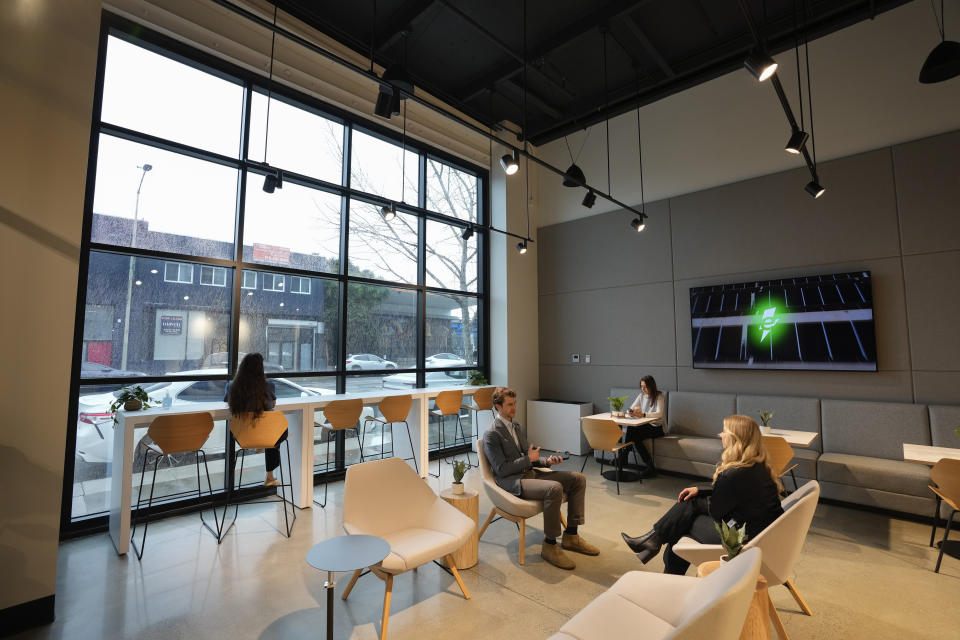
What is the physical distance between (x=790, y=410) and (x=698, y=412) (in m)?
0.95

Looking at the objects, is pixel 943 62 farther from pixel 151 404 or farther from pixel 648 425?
pixel 151 404

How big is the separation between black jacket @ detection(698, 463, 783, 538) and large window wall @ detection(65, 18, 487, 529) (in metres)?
4.18

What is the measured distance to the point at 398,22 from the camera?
15.9 ft

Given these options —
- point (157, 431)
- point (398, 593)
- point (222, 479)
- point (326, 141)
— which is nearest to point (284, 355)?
point (222, 479)

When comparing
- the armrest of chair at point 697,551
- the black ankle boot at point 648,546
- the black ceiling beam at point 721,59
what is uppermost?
the black ceiling beam at point 721,59

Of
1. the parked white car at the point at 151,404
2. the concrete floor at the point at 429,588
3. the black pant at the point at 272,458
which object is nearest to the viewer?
the concrete floor at the point at 429,588

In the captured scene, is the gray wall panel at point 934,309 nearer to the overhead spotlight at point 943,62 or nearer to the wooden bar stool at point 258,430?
the overhead spotlight at point 943,62

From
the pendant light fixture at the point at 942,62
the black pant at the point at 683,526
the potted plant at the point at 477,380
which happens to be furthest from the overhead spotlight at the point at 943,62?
the potted plant at the point at 477,380

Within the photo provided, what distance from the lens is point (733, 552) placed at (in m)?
1.89

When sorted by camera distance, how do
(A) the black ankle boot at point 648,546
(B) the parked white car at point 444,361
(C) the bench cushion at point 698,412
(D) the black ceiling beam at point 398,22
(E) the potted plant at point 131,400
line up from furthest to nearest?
1. (B) the parked white car at point 444,361
2. (C) the bench cushion at point 698,412
3. (D) the black ceiling beam at point 398,22
4. (E) the potted plant at point 131,400
5. (A) the black ankle boot at point 648,546

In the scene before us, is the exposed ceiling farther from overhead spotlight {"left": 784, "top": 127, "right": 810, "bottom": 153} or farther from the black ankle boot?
the black ankle boot

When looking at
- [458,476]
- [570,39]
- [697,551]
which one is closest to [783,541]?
[697,551]

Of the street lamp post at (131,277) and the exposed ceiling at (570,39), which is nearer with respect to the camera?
the street lamp post at (131,277)

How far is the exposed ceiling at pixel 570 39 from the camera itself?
15.4ft
